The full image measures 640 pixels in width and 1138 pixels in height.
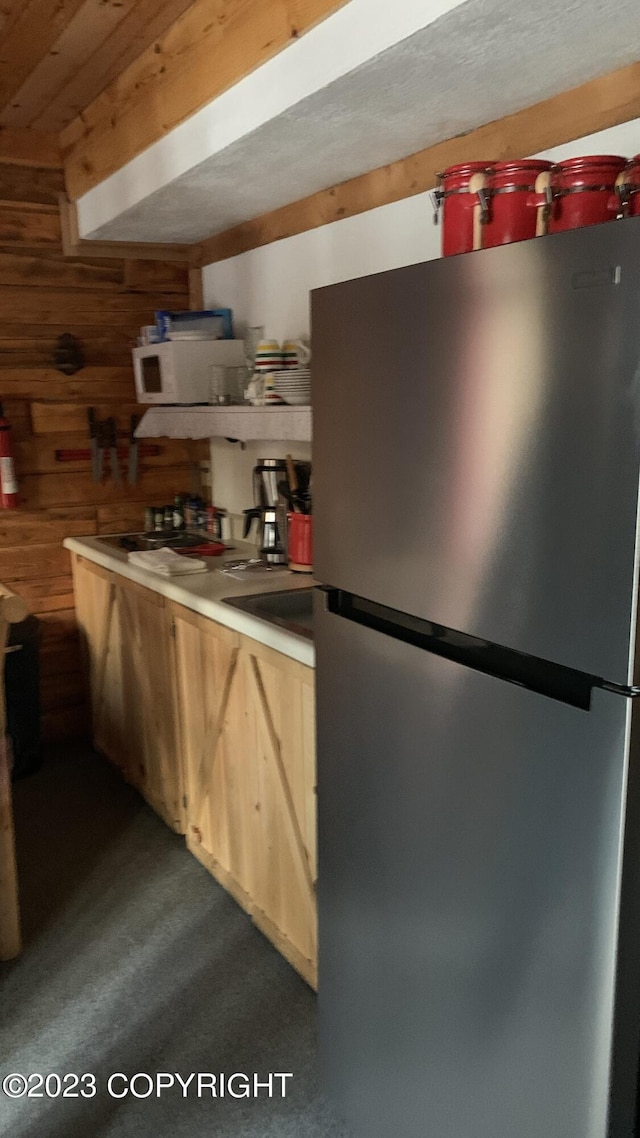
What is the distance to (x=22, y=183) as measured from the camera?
3.17m

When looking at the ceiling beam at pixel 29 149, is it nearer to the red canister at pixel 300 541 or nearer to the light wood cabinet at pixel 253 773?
the red canister at pixel 300 541

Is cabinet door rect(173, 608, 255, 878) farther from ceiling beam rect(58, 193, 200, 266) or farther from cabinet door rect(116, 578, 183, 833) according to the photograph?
ceiling beam rect(58, 193, 200, 266)

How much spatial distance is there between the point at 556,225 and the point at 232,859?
1.87 m

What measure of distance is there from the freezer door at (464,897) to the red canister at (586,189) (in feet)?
2.13

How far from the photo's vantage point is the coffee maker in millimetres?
2795

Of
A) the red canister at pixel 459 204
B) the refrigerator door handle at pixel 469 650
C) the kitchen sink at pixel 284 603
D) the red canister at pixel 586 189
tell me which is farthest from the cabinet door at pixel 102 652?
the red canister at pixel 586 189

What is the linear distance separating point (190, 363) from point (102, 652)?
1.12m

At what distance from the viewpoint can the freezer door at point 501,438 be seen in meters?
0.94

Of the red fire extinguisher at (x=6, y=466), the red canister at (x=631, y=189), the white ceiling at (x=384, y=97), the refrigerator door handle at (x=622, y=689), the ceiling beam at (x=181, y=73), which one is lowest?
the refrigerator door handle at (x=622, y=689)

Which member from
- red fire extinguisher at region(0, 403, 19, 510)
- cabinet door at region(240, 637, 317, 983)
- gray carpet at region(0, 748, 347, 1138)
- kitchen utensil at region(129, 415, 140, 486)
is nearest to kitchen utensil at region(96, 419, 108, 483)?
kitchen utensil at region(129, 415, 140, 486)

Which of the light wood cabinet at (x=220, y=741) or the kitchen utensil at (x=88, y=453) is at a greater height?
the kitchen utensil at (x=88, y=453)

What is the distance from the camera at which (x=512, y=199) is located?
48.6 inches

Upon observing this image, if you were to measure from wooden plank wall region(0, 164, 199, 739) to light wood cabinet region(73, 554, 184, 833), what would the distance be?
0.18 m

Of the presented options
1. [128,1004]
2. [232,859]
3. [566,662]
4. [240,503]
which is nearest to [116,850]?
[232,859]
